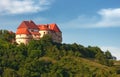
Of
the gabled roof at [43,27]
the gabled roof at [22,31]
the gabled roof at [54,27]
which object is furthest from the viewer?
the gabled roof at [54,27]

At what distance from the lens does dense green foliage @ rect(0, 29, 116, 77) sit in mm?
111938

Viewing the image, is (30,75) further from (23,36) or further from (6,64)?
(23,36)

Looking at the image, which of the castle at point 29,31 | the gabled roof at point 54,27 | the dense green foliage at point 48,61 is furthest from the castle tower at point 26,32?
the gabled roof at point 54,27

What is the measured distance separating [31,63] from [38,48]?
32.2ft

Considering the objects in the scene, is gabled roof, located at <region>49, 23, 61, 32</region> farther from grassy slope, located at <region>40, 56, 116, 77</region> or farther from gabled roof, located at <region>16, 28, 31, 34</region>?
grassy slope, located at <region>40, 56, 116, 77</region>

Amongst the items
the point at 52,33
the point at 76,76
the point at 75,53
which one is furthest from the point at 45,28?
the point at 76,76

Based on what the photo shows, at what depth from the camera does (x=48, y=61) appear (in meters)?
120

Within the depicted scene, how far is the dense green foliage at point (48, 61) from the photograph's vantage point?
111938 mm

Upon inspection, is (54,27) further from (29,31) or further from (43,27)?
(29,31)

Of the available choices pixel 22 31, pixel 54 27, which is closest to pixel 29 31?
pixel 22 31

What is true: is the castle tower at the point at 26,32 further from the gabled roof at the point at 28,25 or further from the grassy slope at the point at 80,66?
the grassy slope at the point at 80,66

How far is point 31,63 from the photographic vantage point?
11494 centimetres

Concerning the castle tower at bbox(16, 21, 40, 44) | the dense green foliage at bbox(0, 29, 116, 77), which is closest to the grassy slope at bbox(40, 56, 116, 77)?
the dense green foliage at bbox(0, 29, 116, 77)

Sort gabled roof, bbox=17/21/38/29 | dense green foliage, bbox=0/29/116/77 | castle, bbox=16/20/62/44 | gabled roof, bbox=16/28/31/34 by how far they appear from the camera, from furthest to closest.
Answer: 1. gabled roof, bbox=17/21/38/29
2. castle, bbox=16/20/62/44
3. gabled roof, bbox=16/28/31/34
4. dense green foliage, bbox=0/29/116/77
